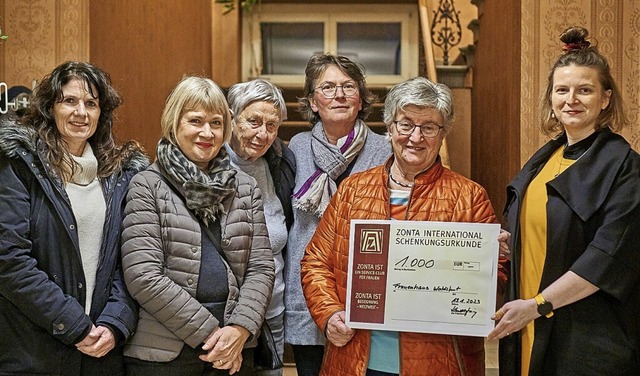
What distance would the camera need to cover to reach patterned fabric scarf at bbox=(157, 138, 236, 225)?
219cm

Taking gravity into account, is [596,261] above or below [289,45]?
below

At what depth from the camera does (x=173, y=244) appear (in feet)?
7.12

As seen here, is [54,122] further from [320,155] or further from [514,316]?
[514,316]

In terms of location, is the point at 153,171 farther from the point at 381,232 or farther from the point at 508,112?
the point at 508,112

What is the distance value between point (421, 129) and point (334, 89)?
0.54m

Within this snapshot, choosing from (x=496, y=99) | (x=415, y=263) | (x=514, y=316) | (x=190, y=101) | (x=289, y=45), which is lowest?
(x=514, y=316)

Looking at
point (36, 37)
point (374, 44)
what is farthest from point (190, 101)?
point (374, 44)

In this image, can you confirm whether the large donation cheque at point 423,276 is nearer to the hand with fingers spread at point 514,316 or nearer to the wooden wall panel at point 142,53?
the hand with fingers spread at point 514,316

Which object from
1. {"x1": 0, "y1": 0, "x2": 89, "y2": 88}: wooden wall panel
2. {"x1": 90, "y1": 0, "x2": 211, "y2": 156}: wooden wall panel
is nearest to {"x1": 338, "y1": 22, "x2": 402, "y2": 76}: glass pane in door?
{"x1": 90, "y1": 0, "x2": 211, "y2": 156}: wooden wall panel

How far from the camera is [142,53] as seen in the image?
4492mm

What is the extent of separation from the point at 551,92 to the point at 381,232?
664mm

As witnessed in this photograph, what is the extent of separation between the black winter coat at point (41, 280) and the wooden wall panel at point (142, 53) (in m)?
1.81

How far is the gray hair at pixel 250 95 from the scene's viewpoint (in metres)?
2.58

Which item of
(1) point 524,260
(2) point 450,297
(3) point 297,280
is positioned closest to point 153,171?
(3) point 297,280
